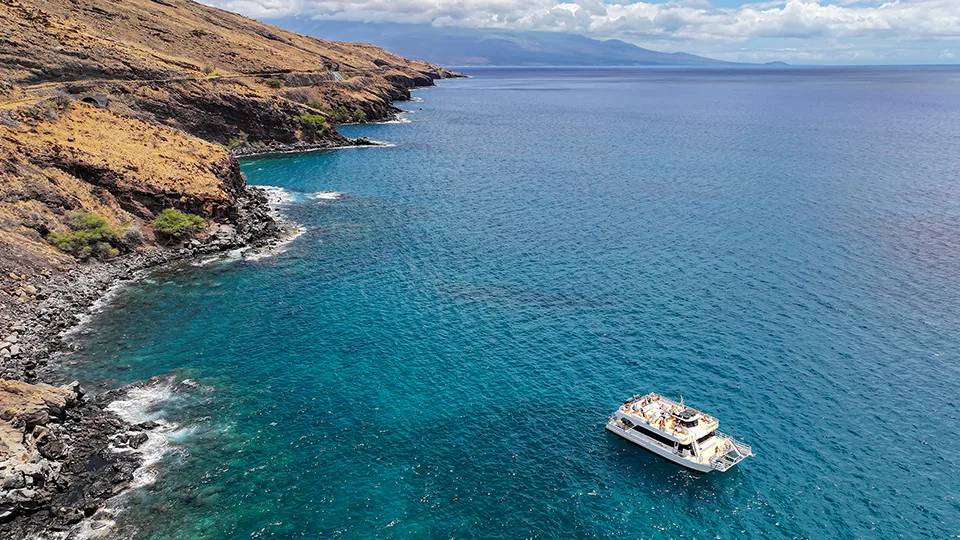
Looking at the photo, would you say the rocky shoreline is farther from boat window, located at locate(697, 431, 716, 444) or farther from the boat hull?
boat window, located at locate(697, 431, 716, 444)

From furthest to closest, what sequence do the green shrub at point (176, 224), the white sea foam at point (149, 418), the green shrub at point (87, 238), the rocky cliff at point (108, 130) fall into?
the green shrub at point (176, 224) → the rocky cliff at point (108, 130) → the green shrub at point (87, 238) → the white sea foam at point (149, 418)

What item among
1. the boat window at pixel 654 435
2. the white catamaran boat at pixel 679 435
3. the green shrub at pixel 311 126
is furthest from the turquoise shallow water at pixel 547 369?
the green shrub at pixel 311 126

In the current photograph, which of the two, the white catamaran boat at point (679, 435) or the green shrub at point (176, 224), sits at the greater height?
the green shrub at point (176, 224)

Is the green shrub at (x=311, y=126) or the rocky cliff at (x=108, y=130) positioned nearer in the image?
the rocky cliff at (x=108, y=130)

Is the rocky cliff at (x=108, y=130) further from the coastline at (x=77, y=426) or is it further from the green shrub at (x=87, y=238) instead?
the coastline at (x=77, y=426)

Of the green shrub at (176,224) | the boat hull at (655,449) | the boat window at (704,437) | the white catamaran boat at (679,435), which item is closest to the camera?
the boat hull at (655,449)

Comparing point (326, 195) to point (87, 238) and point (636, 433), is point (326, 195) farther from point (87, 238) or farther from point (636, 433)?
point (636, 433)

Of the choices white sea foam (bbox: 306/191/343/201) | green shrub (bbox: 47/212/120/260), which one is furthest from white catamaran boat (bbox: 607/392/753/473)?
white sea foam (bbox: 306/191/343/201)

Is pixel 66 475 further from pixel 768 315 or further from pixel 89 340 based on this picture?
pixel 768 315
